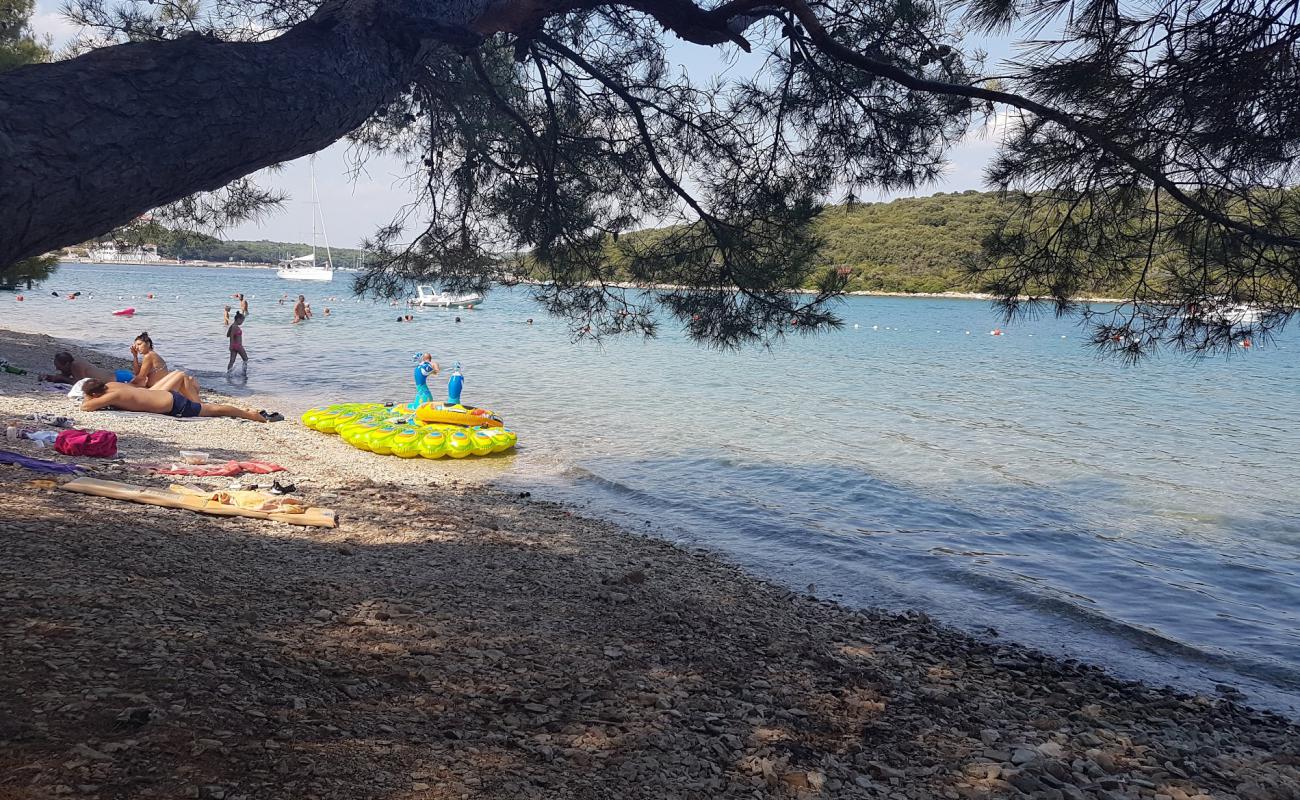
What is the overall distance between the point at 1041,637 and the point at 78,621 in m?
5.61

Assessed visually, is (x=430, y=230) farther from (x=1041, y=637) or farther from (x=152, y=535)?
(x=1041, y=637)

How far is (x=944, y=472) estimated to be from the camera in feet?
38.3

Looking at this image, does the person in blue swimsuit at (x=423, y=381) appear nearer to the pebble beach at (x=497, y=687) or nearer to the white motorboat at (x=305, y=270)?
the pebble beach at (x=497, y=687)

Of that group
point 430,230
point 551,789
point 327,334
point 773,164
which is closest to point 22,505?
point 430,230

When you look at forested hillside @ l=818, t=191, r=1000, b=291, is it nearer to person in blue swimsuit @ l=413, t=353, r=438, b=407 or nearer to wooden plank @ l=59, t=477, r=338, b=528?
wooden plank @ l=59, t=477, r=338, b=528

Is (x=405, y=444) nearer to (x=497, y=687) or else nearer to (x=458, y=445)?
(x=458, y=445)

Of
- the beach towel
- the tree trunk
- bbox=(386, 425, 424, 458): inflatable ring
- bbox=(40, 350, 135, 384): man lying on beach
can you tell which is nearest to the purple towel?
the beach towel

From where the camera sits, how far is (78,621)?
329cm

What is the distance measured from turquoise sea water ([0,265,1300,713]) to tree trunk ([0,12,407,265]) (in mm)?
2806

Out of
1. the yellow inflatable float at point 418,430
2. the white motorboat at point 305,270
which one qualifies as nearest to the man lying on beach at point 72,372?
the yellow inflatable float at point 418,430

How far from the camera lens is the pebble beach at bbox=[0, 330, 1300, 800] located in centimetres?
264

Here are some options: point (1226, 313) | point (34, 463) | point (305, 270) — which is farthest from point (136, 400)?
point (305, 270)

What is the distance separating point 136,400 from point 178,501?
237 inches

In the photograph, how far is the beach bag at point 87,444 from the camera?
7.43 m
